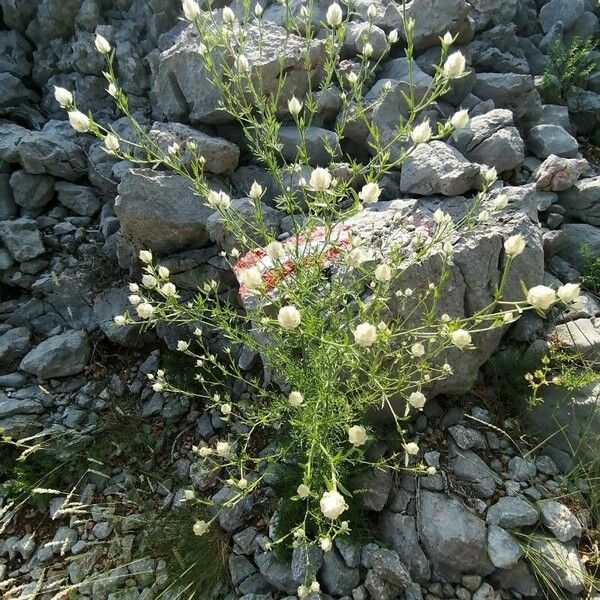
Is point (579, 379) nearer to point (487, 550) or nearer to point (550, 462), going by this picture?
point (550, 462)

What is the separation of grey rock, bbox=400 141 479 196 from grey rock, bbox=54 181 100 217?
3.52 meters

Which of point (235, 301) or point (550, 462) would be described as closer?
point (550, 462)

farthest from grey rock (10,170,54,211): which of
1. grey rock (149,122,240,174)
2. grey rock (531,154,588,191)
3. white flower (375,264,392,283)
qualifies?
grey rock (531,154,588,191)

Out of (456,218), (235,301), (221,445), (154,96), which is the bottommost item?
(235,301)

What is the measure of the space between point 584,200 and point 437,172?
166 cm

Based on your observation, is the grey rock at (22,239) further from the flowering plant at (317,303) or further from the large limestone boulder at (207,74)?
the large limestone boulder at (207,74)

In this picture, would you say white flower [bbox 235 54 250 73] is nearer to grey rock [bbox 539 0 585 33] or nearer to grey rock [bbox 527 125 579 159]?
grey rock [bbox 527 125 579 159]

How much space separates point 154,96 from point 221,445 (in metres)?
4.75

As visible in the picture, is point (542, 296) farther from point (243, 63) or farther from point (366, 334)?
point (243, 63)

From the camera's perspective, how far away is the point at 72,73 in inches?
240

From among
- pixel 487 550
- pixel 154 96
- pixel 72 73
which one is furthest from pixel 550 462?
pixel 72 73

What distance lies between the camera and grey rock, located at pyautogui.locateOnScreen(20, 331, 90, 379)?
4.23 metres

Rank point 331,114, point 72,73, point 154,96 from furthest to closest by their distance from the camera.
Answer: point 72,73, point 154,96, point 331,114

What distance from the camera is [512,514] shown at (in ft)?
9.98
